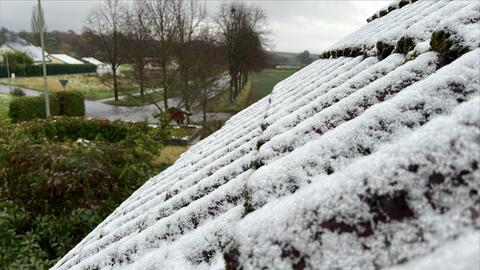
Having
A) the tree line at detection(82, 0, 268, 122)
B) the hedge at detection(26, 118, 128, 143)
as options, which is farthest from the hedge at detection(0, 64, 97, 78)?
the hedge at detection(26, 118, 128, 143)

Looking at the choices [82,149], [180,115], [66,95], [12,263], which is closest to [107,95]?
[66,95]

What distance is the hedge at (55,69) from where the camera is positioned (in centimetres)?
5381

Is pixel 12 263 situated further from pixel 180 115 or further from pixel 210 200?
pixel 180 115

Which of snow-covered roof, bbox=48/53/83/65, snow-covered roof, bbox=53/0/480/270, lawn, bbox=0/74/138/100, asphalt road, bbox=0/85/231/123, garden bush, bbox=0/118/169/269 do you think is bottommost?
asphalt road, bbox=0/85/231/123

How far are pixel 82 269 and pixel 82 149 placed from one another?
523 cm

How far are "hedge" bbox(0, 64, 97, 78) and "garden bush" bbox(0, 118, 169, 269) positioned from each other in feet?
177

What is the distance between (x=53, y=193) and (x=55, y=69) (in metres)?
63.6

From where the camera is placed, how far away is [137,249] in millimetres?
1590

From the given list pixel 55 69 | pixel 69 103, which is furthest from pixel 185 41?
pixel 55 69

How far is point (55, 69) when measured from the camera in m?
62.2

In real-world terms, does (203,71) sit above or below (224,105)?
above

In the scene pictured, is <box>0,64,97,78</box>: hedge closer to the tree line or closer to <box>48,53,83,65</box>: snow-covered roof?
<box>48,53,83,65</box>: snow-covered roof

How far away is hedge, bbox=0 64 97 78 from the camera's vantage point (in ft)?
177

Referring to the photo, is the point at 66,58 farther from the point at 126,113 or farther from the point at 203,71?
the point at 203,71
